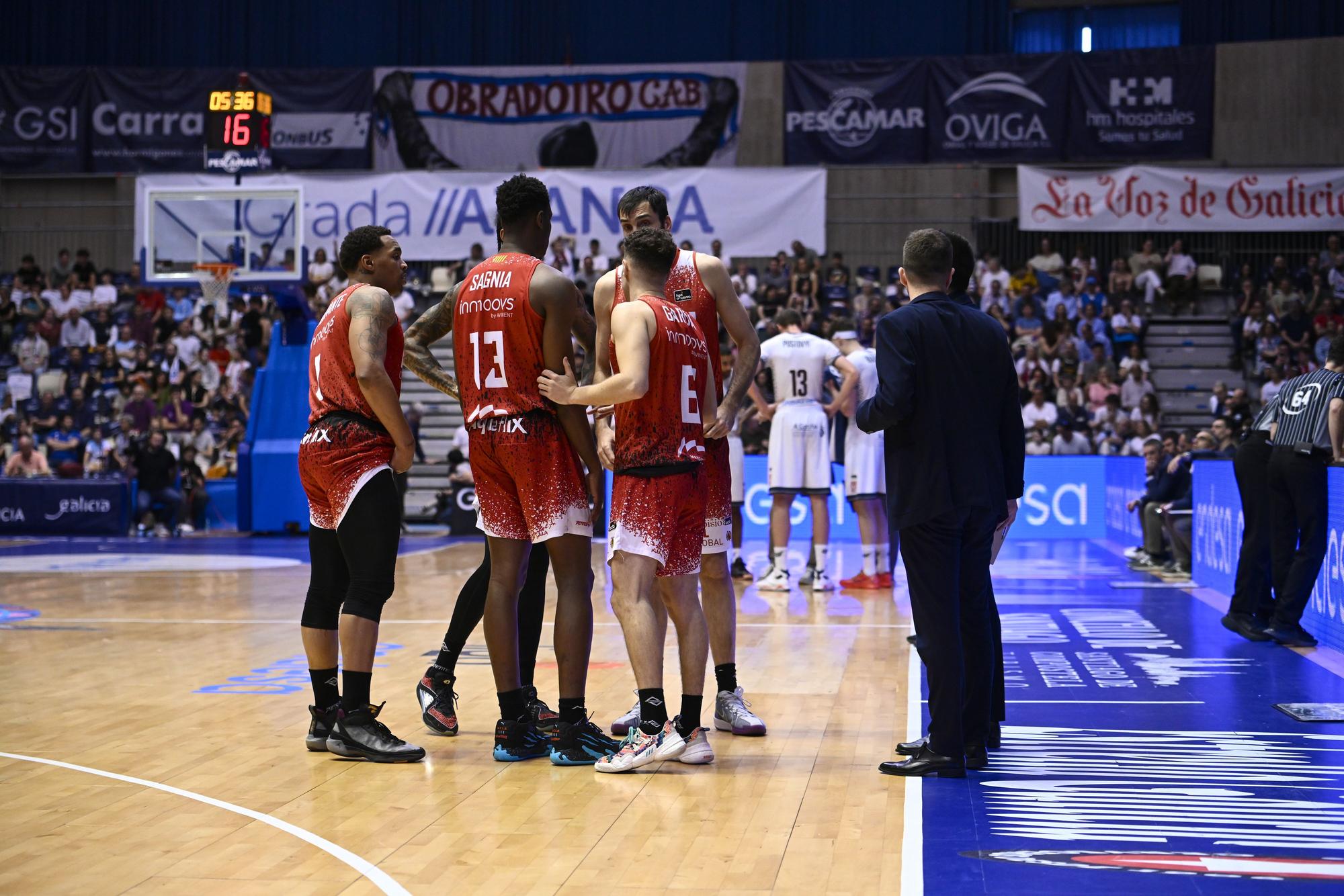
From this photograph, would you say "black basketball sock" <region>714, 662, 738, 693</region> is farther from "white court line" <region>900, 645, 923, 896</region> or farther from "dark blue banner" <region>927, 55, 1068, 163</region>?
"dark blue banner" <region>927, 55, 1068, 163</region>

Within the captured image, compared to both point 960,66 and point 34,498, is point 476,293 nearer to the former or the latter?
point 34,498

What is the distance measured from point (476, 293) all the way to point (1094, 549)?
11104 millimetres

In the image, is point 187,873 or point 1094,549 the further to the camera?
point 1094,549

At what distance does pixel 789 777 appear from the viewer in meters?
4.74

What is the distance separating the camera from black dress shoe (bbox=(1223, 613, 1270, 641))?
796cm

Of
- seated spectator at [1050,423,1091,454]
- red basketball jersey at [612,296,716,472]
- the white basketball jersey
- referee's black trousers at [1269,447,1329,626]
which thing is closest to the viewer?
red basketball jersey at [612,296,716,472]

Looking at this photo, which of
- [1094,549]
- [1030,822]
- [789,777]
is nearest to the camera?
[1030,822]

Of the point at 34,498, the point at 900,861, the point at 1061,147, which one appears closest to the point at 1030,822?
the point at 900,861

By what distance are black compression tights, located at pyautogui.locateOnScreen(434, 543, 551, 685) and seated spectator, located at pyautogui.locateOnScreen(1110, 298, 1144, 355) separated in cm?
1797

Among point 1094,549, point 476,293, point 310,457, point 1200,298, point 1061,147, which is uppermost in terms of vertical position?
point 1061,147

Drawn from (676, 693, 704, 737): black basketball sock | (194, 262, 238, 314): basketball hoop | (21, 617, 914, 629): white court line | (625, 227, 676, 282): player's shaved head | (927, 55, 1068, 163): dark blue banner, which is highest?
(927, 55, 1068, 163): dark blue banner

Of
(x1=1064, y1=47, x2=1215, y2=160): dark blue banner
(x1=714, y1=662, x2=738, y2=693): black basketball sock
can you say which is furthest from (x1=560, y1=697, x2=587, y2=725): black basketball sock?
(x1=1064, y1=47, x2=1215, y2=160): dark blue banner

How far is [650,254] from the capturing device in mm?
4969

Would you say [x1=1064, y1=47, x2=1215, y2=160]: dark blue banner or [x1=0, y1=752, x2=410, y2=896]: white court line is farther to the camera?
[x1=1064, y1=47, x2=1215, y2=160]: dark blue banner
